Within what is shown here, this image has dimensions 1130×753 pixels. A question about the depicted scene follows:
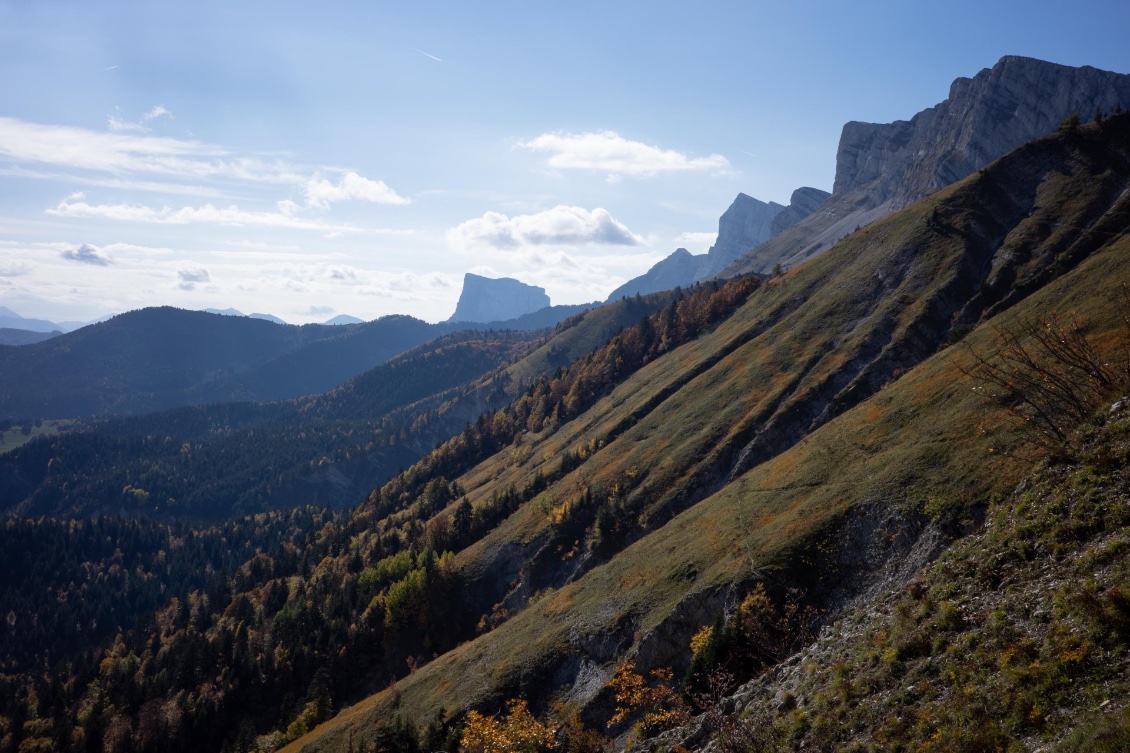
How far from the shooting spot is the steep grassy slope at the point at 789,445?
62.7 metres

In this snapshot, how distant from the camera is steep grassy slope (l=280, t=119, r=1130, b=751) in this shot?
206ft

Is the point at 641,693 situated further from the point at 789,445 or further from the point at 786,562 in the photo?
the point at 789,445

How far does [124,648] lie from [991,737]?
203281 millimetres

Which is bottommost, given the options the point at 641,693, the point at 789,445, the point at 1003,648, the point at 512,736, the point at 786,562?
the point at 512,736

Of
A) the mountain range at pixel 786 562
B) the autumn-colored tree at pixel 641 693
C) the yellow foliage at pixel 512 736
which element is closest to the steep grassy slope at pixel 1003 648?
the mountain range at pixel 786 562

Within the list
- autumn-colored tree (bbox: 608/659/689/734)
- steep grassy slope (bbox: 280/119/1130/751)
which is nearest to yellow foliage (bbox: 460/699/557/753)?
autumn-colored tree (bbox: 608/659/689/734)

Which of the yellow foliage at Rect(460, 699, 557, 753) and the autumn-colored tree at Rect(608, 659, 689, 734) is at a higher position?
the autumn-colored tree at Rect(608, 659, 689, 734)

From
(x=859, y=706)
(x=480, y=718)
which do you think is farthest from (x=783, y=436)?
(x=859, y=706)

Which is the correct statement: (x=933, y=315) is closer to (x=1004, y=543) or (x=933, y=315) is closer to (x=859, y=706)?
(x=1004, y=543)

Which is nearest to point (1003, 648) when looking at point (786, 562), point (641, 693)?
point (786, 562)

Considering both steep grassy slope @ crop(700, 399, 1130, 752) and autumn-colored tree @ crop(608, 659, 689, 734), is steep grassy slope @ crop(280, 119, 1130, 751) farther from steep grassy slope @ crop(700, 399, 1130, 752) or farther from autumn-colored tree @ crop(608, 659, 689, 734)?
steep grassy slope @ crop(700, 399, 1130, 752)

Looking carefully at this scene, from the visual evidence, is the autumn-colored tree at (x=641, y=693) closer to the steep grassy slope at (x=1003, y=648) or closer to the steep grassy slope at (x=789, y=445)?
the steep grassy slope at (x=789, y=445)

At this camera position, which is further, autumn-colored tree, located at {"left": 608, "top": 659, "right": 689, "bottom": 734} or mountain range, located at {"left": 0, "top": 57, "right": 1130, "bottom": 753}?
autumn-colored tree, located at {"left": 608, "top": 659, "right": 689, "bottom": 734}

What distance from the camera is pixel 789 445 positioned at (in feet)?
337
